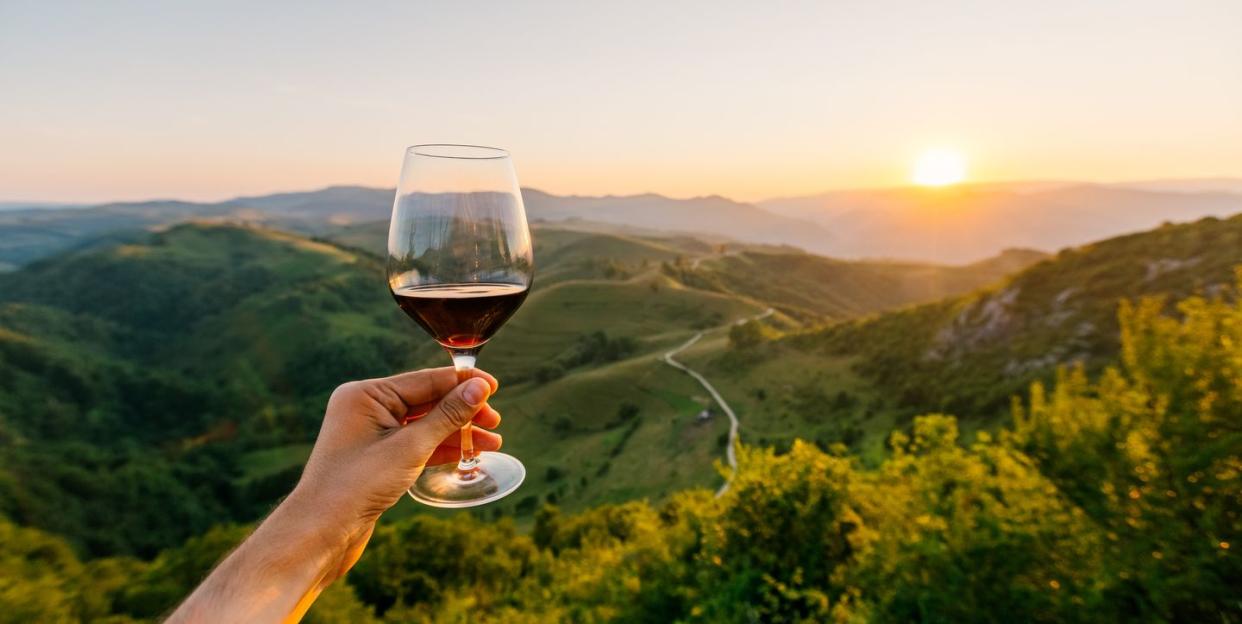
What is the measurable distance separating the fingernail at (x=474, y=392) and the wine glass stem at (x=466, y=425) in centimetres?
9

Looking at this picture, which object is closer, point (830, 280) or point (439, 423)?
point (439, 423)

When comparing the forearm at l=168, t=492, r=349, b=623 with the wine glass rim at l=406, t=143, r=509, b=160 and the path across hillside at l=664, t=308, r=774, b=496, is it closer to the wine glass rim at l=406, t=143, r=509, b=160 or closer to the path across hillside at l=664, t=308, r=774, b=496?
the wine glass rim at l=406, t=143, r=509, b=160

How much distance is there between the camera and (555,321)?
345ft

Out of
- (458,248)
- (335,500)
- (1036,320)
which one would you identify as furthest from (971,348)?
(335,500)

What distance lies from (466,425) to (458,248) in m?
0.70

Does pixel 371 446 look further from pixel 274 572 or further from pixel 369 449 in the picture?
pixel 274 572

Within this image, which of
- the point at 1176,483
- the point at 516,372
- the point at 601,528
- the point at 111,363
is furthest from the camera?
the point at 111,363

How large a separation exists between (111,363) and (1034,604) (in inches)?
5350

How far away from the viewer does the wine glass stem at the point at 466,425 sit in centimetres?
228

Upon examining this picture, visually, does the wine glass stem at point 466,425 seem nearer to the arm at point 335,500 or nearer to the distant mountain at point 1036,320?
the arm at point 335,500

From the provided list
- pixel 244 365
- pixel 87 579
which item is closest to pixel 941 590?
pixel 87 579

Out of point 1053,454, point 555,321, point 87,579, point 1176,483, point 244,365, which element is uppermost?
point 1176,483

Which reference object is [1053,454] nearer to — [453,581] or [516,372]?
[453,581]

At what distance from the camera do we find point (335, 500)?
2029 mm
